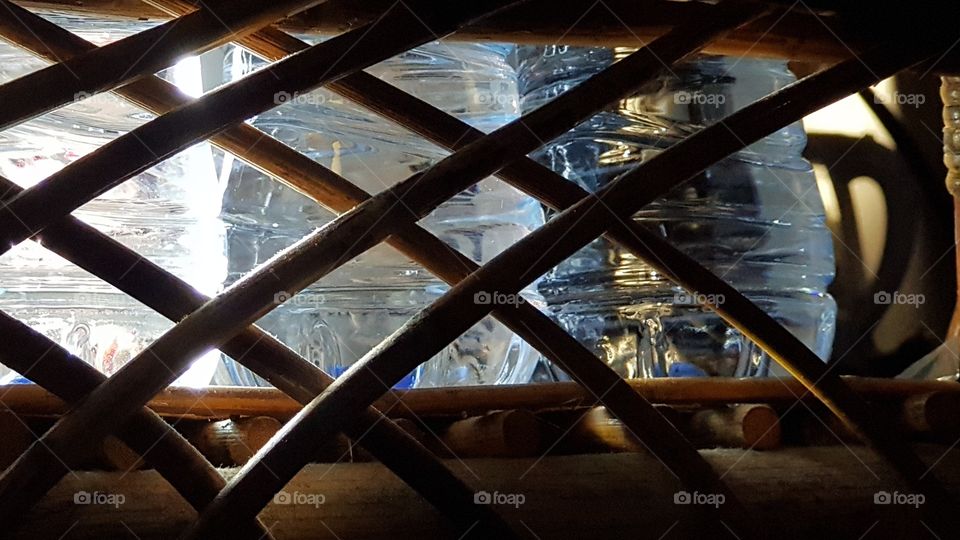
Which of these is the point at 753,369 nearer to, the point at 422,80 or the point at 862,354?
the point at 862,354

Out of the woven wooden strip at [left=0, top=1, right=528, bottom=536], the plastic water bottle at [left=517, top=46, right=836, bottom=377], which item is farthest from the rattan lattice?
the plastic water bottle at [left=517, top=46, right=836, bottom=377]

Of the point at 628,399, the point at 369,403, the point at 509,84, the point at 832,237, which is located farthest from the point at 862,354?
the point at 369,403

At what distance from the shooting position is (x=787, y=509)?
1.65ft

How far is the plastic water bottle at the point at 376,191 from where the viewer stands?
2.73 feet

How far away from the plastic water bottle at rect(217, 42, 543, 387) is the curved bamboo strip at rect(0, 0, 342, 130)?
369 mm

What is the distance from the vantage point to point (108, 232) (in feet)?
2.85

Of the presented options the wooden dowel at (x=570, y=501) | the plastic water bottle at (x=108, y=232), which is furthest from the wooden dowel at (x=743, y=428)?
the plastic water bottle at (x=108, y=232)

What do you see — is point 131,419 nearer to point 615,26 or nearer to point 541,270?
point 541,270

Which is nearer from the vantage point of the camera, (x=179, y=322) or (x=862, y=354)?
(x=179, y=322)

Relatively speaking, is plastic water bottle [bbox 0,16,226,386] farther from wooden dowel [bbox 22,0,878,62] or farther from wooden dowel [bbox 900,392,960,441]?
wooden dowel [bbox 900,392,960,441]

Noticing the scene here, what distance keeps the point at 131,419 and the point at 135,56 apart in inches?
6.2

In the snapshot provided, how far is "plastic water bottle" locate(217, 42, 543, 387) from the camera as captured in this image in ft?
2.73

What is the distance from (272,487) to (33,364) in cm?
11

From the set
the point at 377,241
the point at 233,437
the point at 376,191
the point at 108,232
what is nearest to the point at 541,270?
the point at 377,241
